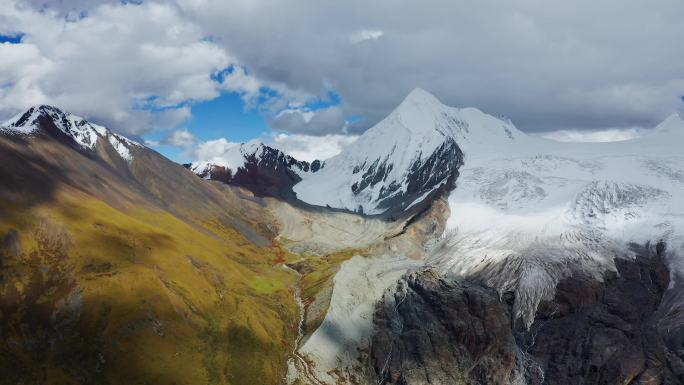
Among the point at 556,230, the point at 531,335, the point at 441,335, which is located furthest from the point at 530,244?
the point at 441,335

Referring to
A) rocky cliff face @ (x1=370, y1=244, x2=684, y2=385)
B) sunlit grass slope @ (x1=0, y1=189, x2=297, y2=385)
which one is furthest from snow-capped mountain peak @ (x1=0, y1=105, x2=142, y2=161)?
rocky cliff face @ (x1=370, y1=244, x2=684, y2=385)

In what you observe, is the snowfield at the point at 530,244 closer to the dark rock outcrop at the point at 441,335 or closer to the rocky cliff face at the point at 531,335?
the rocky cliff face at the point at 531,335

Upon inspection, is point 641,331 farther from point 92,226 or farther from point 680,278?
point 92,226

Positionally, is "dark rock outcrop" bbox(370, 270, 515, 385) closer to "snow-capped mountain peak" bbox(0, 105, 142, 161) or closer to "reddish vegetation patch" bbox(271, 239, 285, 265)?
"reddish vegetation patch" bbox(271, 239, 285, 265)

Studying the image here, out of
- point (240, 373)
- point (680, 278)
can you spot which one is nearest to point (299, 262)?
point (240, 373)

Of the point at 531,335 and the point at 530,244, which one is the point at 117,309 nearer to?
the point at 531,335

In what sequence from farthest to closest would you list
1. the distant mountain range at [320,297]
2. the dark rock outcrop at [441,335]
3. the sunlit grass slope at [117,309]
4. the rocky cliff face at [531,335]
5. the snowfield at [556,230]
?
the snowfield at [556,230]
the rocky cliff face at [531,335]
the dark rock outcrop at [441,335]
the distant mountain range at [320,297]
the sunlit grass slope at [117,309]

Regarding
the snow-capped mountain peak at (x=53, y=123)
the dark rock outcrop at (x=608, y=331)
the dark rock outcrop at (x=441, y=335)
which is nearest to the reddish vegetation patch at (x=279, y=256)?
the dark rock outcrop at (x=441, y=335)

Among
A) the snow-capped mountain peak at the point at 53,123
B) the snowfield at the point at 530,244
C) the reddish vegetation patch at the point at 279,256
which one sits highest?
the snow-capped mountain peak at the point at 53,123
